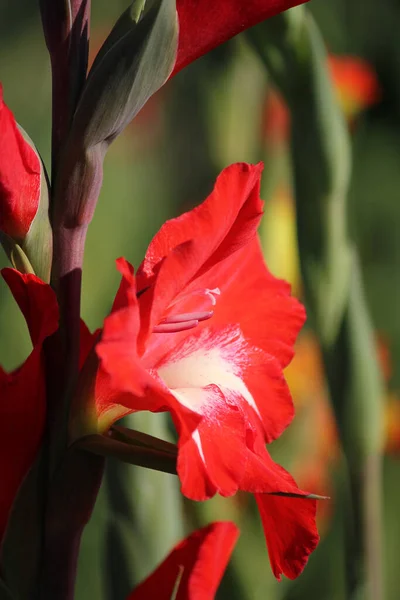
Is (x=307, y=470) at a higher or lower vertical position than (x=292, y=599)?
higher

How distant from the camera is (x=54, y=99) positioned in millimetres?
361

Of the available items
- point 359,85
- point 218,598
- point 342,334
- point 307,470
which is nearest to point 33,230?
point 342,334

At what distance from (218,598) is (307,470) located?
29 cm

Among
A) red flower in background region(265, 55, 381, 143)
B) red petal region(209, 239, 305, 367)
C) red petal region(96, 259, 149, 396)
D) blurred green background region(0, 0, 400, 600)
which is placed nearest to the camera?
red petal region(96, 259, 149, 396)

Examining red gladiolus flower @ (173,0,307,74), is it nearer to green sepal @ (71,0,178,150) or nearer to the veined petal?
green sepal @ (71,0,178,150)

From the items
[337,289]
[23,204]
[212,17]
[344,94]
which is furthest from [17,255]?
[344,94]

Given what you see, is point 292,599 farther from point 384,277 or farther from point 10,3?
point 10,3

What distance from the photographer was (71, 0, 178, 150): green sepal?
1.09 feet

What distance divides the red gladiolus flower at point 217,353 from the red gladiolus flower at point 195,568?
0.13ft

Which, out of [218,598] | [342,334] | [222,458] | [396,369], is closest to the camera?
[222,458]

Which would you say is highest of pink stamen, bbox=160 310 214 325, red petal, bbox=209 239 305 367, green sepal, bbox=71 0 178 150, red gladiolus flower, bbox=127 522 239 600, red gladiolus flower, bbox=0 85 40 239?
green sepal, bbox=71 0 178 150

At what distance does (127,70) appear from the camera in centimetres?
34

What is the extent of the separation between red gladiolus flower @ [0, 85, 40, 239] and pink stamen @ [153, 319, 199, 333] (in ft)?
0.21

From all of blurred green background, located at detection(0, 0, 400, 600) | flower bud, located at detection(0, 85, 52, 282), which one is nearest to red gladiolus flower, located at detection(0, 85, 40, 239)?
flower bud, located at detection(0, 85, 52, 282)
